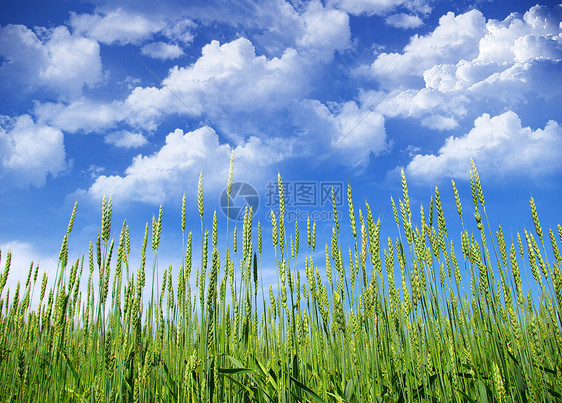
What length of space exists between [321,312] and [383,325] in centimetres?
38

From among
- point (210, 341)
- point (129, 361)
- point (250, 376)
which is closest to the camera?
point (210, 341)

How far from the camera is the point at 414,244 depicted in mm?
1696

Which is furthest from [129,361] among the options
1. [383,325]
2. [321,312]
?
[383,325]

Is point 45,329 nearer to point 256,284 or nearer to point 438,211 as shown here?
point 256,284

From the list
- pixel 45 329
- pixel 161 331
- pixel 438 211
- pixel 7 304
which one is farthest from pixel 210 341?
pixel 7 304

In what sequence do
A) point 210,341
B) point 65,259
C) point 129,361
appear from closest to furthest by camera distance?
point 210,341
point 129,361
point 65,259

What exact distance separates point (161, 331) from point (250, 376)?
20.1 inches

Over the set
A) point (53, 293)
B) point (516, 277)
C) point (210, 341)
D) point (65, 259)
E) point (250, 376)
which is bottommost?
point (250, 376)

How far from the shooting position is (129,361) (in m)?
1.99

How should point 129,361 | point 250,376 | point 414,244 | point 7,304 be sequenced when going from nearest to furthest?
point 414,244, point 250,376, point 129,361, point 7,304

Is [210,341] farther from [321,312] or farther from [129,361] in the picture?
[129,361]

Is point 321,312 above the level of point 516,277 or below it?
below

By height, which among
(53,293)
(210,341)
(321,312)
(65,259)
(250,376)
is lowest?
(250,376)

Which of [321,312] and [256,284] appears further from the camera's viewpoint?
[256,284]
